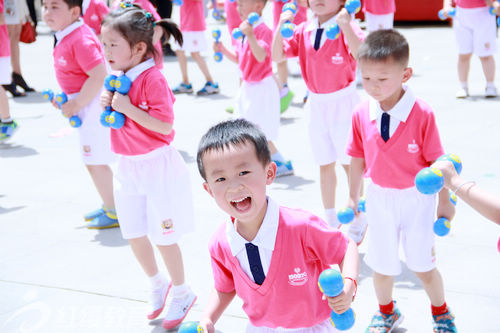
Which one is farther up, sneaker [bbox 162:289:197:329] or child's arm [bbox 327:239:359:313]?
child's arm [bbox 327:239:359:313]

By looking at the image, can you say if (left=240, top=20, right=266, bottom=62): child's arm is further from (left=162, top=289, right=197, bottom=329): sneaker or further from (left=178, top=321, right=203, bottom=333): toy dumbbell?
(left=178, top=321, right=203, bottom=333): toy dumbbell

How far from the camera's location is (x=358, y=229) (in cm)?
453

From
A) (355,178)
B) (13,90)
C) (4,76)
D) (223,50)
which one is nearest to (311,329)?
(355,178)

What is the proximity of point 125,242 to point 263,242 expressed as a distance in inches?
110

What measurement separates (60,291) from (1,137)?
12.8ft

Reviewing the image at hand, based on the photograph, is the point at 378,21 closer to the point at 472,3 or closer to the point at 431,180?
the point at 472,3

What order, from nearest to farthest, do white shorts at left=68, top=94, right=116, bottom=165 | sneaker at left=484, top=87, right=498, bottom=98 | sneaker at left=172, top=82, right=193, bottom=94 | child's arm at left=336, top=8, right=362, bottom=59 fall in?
child's arm at left=336, top=8, right=362, bottom=59
white shorts at left=68, top=94, right=116, bottom=165
sneaker at left=484, top=87, right=498, bottom=98
sneaker at left=172, top=82, right=193, bottom=94

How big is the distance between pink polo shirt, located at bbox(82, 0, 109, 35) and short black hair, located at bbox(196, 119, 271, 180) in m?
4.95

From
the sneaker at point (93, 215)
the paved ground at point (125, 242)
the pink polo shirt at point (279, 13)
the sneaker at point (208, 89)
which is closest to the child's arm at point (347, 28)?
the paved ground at point (125, 242)

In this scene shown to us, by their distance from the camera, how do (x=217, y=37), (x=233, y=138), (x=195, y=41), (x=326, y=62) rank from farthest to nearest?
(x=195, y=41)
(x=217, y=37)
(x=326, y=62)
(x=233, y=138)

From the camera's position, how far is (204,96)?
9531 mm

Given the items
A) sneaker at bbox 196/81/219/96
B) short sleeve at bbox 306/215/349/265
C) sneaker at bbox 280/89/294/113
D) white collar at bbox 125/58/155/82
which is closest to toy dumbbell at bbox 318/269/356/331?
short sleeve at bbox 306/215/349/265

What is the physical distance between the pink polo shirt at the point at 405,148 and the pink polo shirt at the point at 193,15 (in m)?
6.70

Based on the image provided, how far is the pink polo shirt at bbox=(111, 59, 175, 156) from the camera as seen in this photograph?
355 cm
